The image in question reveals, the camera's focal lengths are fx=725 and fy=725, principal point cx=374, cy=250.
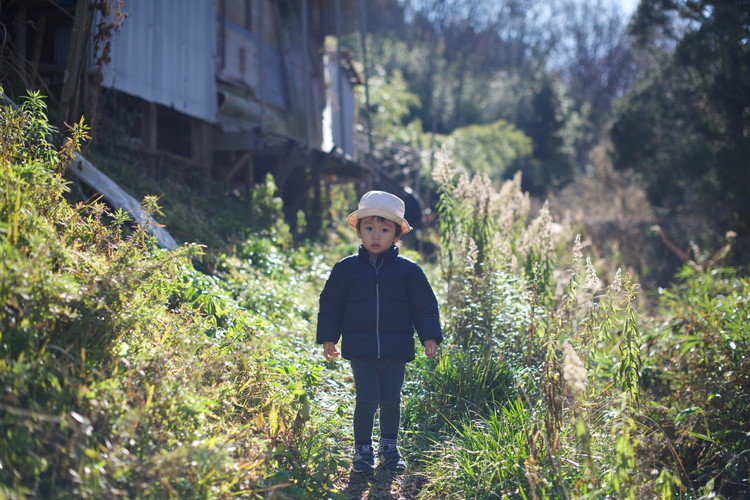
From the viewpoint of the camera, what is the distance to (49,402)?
299cm

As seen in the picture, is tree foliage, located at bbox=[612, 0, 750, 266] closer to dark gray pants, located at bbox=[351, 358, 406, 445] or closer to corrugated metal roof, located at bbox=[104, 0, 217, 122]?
corrugated metal roof, located at bbox=[104, 0, 217, 122]

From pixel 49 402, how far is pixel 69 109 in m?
4.48

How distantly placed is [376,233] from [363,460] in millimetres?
1381

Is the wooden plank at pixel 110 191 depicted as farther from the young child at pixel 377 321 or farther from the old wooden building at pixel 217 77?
the young child at pixel 377 321

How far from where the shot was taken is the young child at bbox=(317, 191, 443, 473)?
4.41 metres

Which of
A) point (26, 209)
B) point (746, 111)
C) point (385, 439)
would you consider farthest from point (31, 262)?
point (746, 111)

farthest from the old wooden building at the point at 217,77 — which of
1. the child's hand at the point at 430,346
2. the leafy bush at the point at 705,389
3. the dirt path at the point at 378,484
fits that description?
the leafy bush at the point at 705,389

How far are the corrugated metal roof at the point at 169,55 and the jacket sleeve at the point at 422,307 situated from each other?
216 inches

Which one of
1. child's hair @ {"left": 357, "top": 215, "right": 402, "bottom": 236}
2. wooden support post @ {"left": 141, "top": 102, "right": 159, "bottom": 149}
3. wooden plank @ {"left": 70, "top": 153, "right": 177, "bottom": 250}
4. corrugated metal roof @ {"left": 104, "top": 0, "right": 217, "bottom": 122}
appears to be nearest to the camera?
child's hair @ {"left": 357, "top": 215, "right": 402, "bottom": 236}

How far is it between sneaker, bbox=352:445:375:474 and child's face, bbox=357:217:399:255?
1.21 m

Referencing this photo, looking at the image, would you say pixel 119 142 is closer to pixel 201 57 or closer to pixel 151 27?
pixel 151 27

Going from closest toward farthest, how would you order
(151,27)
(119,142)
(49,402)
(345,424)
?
(49,402), (345,424), (119,142), (151,27)

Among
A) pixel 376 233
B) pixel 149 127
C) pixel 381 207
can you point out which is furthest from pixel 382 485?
pixel 149 127

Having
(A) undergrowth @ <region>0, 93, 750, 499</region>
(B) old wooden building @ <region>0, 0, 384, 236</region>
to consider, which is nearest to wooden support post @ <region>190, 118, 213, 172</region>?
(B) old wooden building @ <region>0, 0, 384, 236</region>
